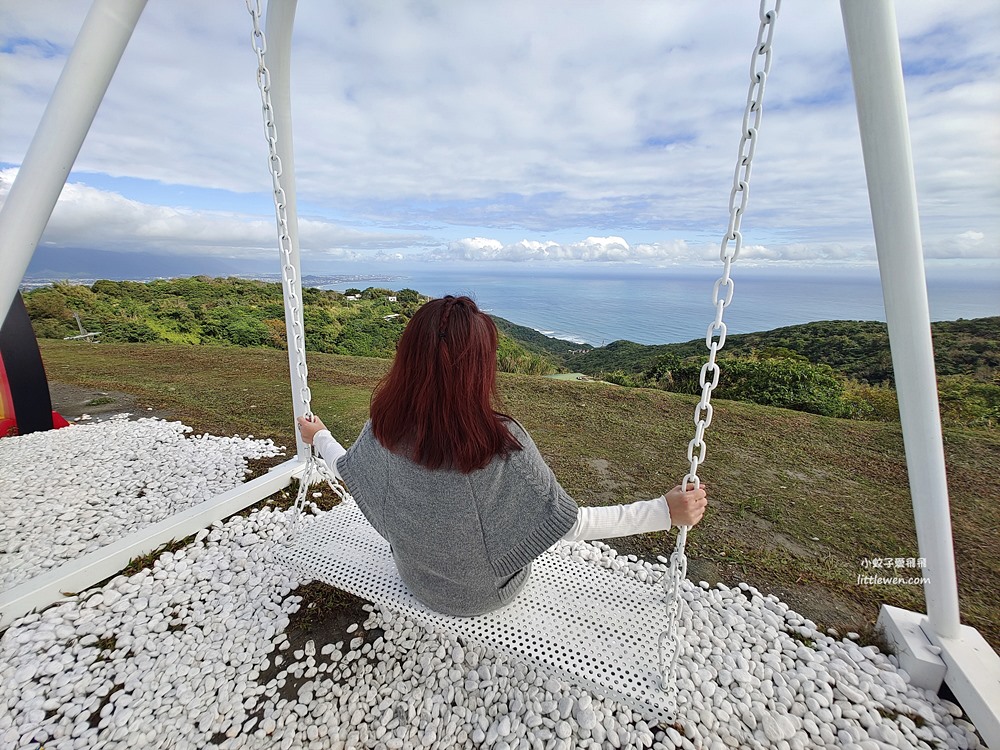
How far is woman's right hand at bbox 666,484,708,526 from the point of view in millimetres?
1371

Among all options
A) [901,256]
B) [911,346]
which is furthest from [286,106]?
[911,346]

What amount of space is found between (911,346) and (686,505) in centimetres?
96

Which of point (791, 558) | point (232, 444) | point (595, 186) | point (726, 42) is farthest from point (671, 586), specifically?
point (595, 186)

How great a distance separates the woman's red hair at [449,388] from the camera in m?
1.25

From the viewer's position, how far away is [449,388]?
126 cm

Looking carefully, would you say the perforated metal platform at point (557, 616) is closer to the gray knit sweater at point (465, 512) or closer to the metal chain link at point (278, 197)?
the gray knit sweater at point (465, 512)

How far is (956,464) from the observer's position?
3824 millimetres

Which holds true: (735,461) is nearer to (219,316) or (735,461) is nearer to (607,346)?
(607,346)

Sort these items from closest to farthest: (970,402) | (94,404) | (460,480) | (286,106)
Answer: (460,480) → (286,106) → (94,404) → (970,402)

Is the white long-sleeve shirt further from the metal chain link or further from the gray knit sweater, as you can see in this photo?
the metal chain link

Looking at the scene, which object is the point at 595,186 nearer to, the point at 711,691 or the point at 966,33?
the point at 966,33

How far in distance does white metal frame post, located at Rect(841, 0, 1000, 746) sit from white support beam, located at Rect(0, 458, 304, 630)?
11.4 ft

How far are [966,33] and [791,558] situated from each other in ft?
11.7

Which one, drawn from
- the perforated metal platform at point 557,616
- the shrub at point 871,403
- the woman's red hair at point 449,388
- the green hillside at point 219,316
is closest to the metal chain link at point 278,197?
the perforated metal platform at point 557,616
